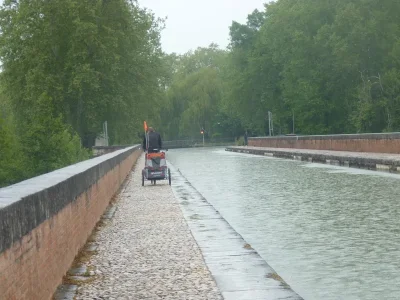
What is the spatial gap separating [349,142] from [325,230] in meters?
33.2

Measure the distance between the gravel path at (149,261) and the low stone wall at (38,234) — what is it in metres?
0.44

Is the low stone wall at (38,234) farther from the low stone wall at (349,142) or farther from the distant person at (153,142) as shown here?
the low stone wall at (349,142)

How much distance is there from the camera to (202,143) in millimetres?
116062

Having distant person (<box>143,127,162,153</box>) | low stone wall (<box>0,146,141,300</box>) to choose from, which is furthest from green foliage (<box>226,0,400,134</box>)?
low stone wall (<box>0,146,141,300</box>)

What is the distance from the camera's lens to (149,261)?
9031 mm

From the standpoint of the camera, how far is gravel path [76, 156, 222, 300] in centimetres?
719

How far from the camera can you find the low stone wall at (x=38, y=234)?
16.5 feet

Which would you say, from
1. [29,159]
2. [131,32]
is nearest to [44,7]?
[131,32]

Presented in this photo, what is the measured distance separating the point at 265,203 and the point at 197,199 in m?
2.20

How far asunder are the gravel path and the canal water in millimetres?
955

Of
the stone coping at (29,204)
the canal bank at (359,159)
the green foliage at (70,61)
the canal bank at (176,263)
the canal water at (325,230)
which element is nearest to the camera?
the stone coping at (29,204)

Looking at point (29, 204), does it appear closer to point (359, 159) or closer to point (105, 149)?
point (359, 159)

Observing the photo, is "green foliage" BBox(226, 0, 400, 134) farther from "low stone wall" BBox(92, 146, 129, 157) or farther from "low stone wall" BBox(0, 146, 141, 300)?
"low stone wall" BBox(0, 146, 141, 300)

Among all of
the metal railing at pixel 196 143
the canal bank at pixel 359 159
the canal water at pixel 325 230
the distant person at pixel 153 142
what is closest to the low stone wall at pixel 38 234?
the canal water at pixel 325 230
